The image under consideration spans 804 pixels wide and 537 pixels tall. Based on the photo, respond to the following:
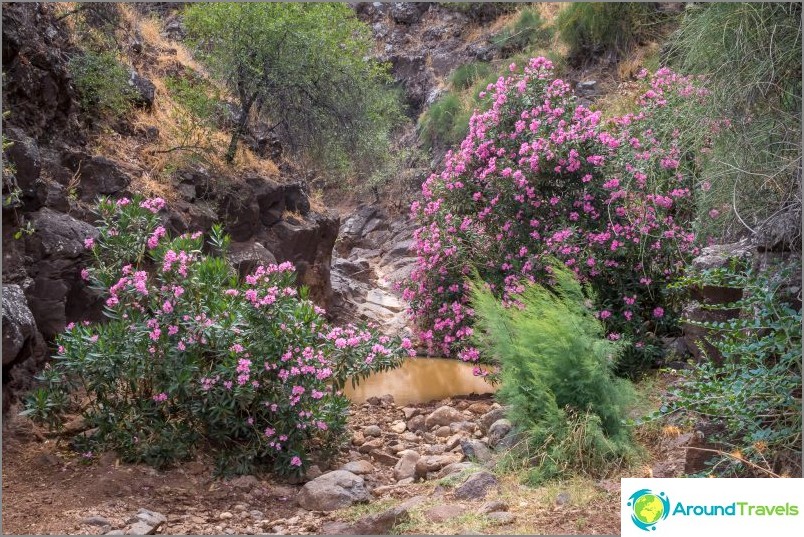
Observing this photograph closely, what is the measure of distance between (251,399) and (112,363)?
38.2 inches

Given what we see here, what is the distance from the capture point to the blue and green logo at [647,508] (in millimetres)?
3254

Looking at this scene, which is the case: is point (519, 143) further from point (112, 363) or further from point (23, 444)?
point (23, 444)

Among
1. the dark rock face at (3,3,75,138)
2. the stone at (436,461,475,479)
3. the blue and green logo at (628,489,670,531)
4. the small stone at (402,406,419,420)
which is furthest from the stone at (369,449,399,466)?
the dark rock face at (3,3,75,138)

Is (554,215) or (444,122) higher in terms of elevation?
(444,122)

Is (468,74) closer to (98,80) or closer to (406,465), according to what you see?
(98,80)

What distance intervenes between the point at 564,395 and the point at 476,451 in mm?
940

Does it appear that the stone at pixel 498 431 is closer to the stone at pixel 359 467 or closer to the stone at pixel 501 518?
the stone at pixel 359 467

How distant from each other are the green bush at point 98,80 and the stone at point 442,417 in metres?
5.41

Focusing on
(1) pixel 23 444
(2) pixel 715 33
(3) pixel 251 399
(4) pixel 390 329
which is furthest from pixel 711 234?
(4) pixel 390 329

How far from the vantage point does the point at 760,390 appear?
3.99 metres

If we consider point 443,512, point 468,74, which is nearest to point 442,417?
point 443,512

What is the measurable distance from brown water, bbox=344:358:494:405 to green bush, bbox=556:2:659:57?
10705mm

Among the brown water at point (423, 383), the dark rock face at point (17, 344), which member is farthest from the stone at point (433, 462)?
the dark rock face at point (17, 344)

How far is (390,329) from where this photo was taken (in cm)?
1274
